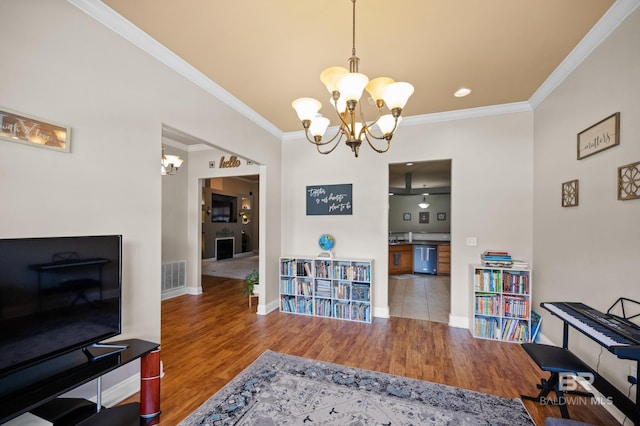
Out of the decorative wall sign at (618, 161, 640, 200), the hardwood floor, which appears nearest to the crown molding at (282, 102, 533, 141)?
the decorative wall sign at (618, 161, 640, 200)

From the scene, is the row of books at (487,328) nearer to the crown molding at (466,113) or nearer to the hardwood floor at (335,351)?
the hardwood floor at (335,351)

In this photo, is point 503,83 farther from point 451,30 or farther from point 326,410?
point 326,410

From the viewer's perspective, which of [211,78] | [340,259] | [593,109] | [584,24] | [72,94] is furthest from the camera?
[340,259]

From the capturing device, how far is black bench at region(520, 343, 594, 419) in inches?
68.1

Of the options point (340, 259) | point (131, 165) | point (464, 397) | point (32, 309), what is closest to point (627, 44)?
point (464, 397)

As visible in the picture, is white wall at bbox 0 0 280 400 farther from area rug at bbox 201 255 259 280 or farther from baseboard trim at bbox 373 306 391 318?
area rug at bbox 201 255 259 280

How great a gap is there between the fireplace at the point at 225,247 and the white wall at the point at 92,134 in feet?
23.3

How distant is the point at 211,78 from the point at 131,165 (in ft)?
4.33

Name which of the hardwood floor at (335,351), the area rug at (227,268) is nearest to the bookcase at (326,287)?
the hardwood floor at (335,351)

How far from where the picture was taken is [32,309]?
136 centimetres

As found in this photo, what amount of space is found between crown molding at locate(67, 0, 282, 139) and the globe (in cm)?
220

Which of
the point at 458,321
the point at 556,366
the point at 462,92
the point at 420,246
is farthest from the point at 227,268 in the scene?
the point at 556,366

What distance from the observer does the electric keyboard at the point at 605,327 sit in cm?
136

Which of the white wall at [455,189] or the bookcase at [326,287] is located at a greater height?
the white wall at [455,189]
